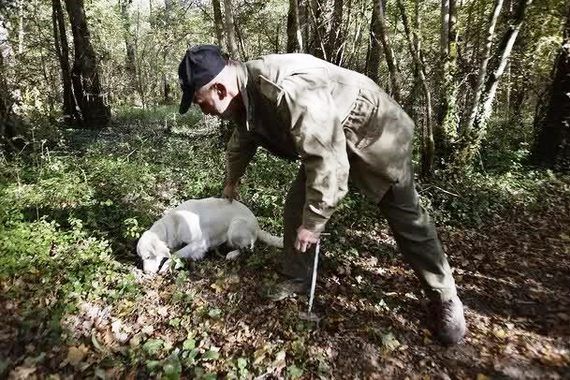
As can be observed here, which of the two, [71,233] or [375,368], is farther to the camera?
[71,233]

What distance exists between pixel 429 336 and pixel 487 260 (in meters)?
2.11

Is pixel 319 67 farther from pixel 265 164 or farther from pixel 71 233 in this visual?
pixel 265 164

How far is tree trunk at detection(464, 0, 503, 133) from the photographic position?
21.7 feet

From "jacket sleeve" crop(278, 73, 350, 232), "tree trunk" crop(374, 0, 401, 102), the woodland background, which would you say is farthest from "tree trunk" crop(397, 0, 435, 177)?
"jacket sleeve" crop(278, 73, 350, 232)

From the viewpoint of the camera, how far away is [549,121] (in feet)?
27.6

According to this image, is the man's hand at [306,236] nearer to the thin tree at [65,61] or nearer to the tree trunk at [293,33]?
the tree trunk at [293,33]

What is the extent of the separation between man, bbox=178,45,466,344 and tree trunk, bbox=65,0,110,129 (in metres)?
9.74

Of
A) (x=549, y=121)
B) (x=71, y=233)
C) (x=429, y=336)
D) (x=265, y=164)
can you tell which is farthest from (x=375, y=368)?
(x=549, y=121)

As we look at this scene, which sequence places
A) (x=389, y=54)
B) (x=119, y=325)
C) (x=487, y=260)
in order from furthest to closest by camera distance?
(x=389, y=54)
(x=487, y=260)
(x=119, y=325)

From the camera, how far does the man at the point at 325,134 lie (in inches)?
101

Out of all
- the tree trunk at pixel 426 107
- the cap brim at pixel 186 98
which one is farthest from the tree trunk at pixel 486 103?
the cap brim at pixel 186 98

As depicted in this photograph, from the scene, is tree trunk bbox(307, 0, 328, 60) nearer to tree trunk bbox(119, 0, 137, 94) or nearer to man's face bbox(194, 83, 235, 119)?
man's face bbox(194, 83, 235, 119)

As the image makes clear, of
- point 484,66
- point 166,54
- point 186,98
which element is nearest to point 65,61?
point 166,54

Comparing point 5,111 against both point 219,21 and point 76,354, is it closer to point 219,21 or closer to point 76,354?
point 219,21
